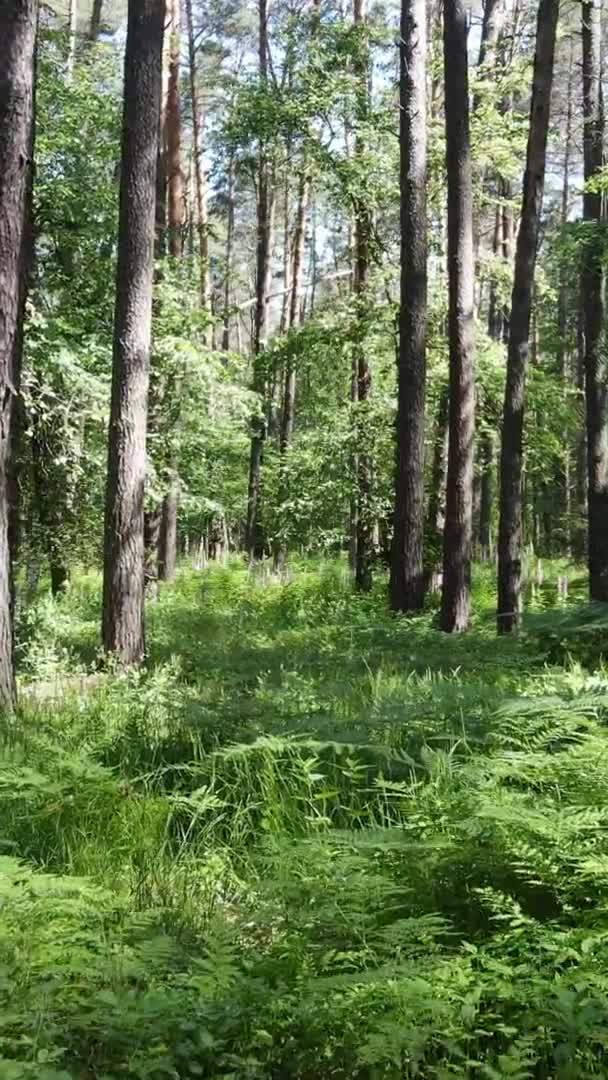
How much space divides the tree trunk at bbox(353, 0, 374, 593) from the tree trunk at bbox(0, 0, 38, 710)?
28.8ft

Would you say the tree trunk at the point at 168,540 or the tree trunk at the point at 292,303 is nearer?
the tree trunk at the point at 168,540

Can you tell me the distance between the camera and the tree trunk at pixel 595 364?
1450cm

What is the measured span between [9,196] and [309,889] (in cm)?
528

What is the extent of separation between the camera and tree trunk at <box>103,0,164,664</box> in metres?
9.06

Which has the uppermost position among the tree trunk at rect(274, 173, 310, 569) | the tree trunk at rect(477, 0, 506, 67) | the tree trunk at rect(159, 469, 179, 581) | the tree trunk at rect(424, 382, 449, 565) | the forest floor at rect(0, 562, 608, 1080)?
the tree trunk at rect(477, 0, 506, 67)

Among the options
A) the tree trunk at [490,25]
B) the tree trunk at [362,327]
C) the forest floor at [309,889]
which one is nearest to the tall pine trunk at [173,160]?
the tree trunk at [362,327]

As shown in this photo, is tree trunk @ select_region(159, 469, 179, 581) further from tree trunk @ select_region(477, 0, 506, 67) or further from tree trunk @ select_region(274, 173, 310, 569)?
tree trunk @ select_region(477, 0, 506, 67)

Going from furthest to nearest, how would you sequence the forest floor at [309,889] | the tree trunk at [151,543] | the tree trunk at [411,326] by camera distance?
the tree trunk at [151,543], the tree trunk at [411,326], the forest floor at [309,889]

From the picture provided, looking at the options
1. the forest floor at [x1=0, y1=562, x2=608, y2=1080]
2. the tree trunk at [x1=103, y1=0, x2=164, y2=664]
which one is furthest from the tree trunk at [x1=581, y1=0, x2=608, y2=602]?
the forest floor at [x1=0, y1=562, x2=608, y2=1080]

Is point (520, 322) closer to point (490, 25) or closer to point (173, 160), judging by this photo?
point (490, 25)

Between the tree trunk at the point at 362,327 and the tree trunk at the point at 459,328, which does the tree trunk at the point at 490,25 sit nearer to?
the tree trunk at the point at 362,327

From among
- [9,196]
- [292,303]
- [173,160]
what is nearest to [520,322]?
[9,196]

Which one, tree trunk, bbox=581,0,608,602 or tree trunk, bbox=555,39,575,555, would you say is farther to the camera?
tree trunk, bbox=555,39,575,555

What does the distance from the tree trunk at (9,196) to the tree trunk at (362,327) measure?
8776 mm
